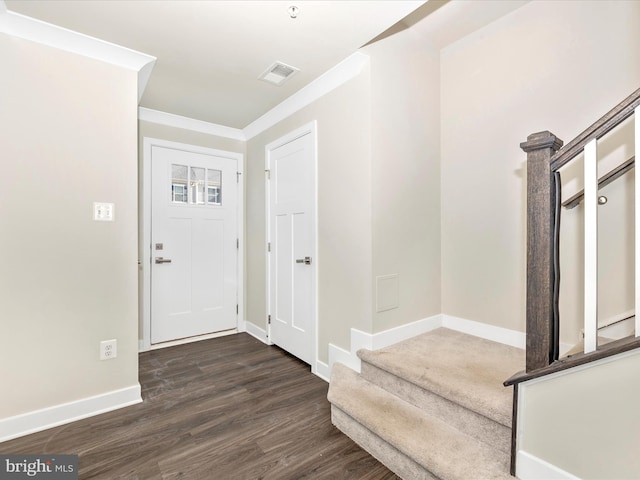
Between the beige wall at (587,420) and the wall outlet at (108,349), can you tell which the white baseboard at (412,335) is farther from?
the wall outlet at (108,349)

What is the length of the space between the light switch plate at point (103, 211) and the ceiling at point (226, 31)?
3.50 ft

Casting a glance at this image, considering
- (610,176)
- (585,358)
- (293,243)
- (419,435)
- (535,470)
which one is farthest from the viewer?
(293,243)

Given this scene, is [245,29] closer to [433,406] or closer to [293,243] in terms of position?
[293,243]

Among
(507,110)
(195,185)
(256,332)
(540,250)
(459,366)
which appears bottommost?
(256,332)

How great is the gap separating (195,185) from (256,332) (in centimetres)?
179

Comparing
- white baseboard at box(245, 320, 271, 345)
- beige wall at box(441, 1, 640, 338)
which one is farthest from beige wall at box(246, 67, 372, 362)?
white baseboard at box(245, 320, 271, 345)

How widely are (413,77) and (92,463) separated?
320 cm

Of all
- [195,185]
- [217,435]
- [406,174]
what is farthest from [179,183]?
[217,435]

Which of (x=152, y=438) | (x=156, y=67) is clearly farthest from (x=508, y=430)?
(x=156, y=67)

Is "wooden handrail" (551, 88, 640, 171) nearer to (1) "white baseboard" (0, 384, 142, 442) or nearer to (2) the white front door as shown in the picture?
(2) the white front door

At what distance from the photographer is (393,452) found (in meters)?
1.57

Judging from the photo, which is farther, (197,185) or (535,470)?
(197,185)

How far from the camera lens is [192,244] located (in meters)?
3.42

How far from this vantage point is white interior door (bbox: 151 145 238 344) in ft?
10.6
